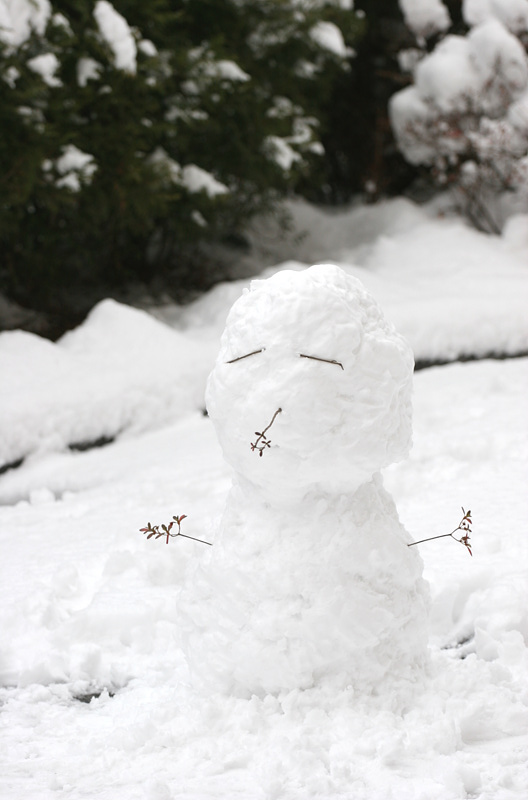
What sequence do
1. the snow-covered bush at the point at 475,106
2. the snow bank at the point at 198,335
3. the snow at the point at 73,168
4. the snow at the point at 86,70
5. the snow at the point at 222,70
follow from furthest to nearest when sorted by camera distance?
the snow-covered bush at the point at 475,106 < the snow at the point at 222,70 < the snow at the point at 86,70 < the snow at the point at 73,168 < the snow bank at the point at 198,335

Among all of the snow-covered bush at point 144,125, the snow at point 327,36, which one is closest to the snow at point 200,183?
the snow-covered bush at point 144,125

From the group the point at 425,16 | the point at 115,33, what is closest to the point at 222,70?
the point at 115,33

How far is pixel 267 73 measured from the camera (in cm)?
788

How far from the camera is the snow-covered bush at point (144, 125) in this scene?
5.59m

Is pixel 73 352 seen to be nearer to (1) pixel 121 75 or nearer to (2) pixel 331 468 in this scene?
(1) pixel 121 75

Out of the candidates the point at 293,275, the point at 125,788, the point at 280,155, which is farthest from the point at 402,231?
the point at 125,788

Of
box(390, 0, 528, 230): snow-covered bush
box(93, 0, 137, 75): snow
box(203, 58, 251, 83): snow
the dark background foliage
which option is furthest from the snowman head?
box(390, 0, 528, 230): snow-covered bush

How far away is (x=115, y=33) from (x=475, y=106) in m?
4.00

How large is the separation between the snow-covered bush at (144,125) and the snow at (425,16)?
72 cm

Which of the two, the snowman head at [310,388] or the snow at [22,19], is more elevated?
the snow at [22,19]

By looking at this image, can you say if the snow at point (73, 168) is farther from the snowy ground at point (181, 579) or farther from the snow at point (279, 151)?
the snow at point (279, 151)

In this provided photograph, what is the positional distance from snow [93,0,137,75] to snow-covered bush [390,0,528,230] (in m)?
3.59

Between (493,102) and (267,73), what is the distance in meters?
2.23

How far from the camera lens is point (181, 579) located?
3297 millimetres
